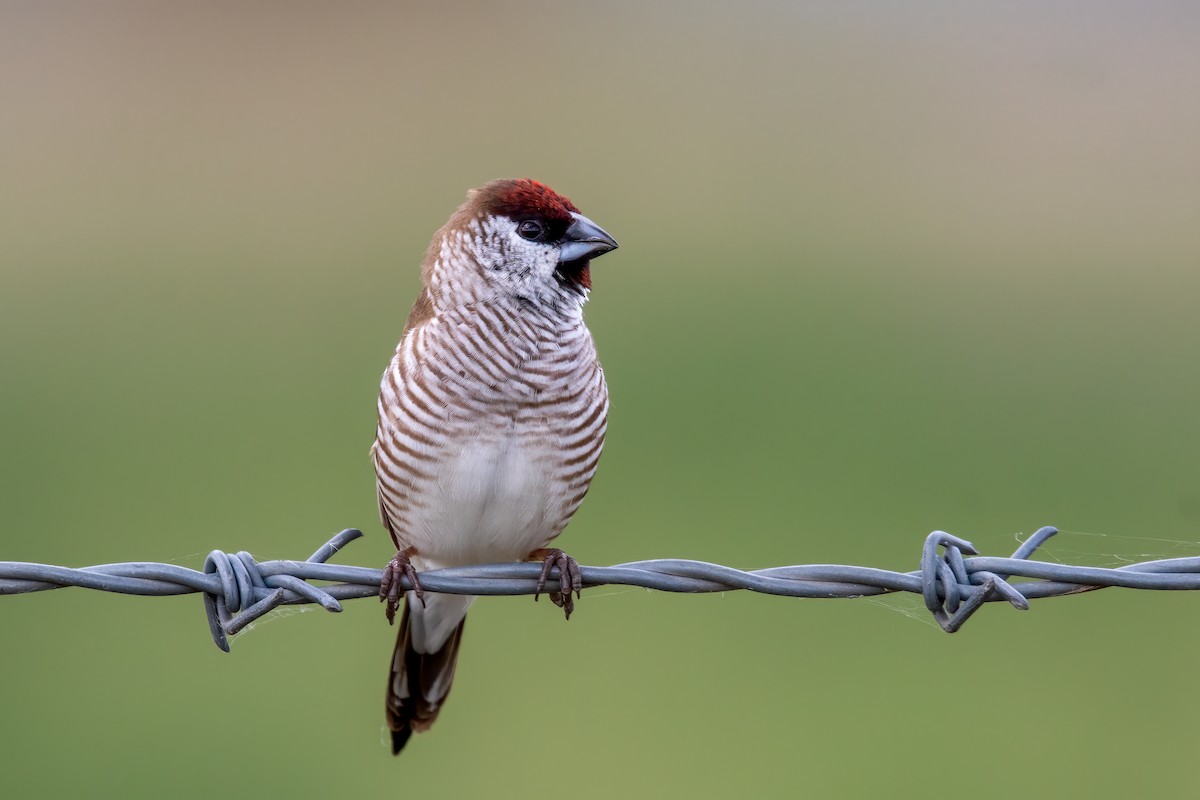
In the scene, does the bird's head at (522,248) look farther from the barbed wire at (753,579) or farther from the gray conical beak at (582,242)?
the barbed wire at (753,579)

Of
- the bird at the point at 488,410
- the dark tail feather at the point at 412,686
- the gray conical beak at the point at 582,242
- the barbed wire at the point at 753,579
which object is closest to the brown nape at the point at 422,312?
the bird at the point at 488,410

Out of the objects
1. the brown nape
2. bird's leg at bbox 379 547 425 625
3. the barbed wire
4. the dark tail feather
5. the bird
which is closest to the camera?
the barbed wire

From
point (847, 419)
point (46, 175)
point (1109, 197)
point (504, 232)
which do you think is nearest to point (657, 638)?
point (847, 419)

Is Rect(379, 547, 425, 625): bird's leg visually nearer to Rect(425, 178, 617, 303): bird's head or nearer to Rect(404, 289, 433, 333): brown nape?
Rect(404, 289, 433, 333): brown nape

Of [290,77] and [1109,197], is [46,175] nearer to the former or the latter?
[290,77]

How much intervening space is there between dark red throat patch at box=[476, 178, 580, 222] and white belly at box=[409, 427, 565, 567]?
867 millimetres

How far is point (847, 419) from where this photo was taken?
33.4ft

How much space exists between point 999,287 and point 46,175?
8.46 m

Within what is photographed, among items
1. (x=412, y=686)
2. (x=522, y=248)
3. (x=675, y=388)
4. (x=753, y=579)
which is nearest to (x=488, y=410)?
(x=522, y=248)

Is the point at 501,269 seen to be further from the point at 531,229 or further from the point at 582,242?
the point at 582,242

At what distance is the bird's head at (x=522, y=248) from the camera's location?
5.36m

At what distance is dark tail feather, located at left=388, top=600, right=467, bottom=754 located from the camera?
560 cm

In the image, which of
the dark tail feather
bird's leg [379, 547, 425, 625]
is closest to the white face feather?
bird's leg [379, 547, 425, 625]

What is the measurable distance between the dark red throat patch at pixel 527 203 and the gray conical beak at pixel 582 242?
0.05m
